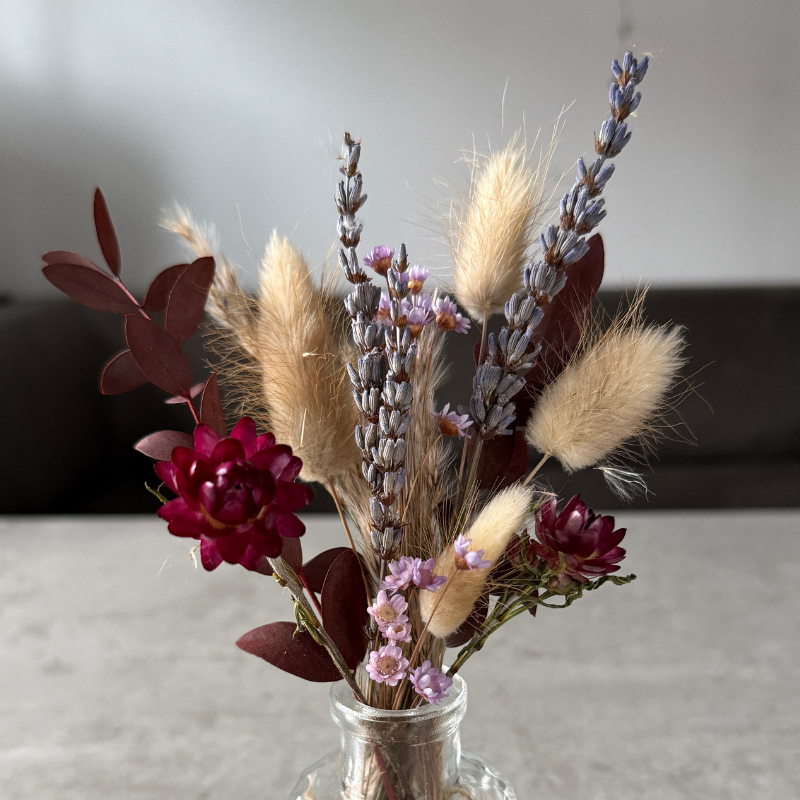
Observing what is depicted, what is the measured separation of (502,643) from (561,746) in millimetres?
161

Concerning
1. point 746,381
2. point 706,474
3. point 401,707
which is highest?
point 401,707

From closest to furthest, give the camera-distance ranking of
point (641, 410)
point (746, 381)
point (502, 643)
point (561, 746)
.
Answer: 1. point (641, 410)
2. point (561, 746)
3. point (502, 643)
4. point (746, 381)

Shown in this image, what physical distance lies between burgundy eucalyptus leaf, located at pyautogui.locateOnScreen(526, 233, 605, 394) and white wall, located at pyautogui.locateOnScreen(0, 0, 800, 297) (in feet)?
4.95

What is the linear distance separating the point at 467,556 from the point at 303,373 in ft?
0.33

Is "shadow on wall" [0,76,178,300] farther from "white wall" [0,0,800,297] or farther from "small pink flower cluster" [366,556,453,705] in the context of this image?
"small pink flower cluster" [366,556,453,705]

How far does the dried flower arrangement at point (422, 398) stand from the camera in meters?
0.32

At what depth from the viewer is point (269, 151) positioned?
76.9 inches

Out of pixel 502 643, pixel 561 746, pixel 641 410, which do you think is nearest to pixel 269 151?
pixel 502 643

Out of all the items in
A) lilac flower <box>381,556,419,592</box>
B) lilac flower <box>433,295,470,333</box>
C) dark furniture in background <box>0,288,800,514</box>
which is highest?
lilac flower <box>433,295,470,333</box>

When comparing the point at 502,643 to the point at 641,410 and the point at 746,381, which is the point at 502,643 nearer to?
the point at 641,410

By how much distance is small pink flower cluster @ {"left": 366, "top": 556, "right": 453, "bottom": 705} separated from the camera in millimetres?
333

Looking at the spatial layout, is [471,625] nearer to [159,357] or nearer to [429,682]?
[429,682]

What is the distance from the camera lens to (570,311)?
366mm

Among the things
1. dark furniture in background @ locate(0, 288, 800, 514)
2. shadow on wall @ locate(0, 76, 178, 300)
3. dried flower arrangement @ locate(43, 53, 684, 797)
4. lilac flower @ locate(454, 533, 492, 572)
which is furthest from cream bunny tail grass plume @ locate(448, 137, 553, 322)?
shadow on wall @ locate(0, 76, 178, 300)
